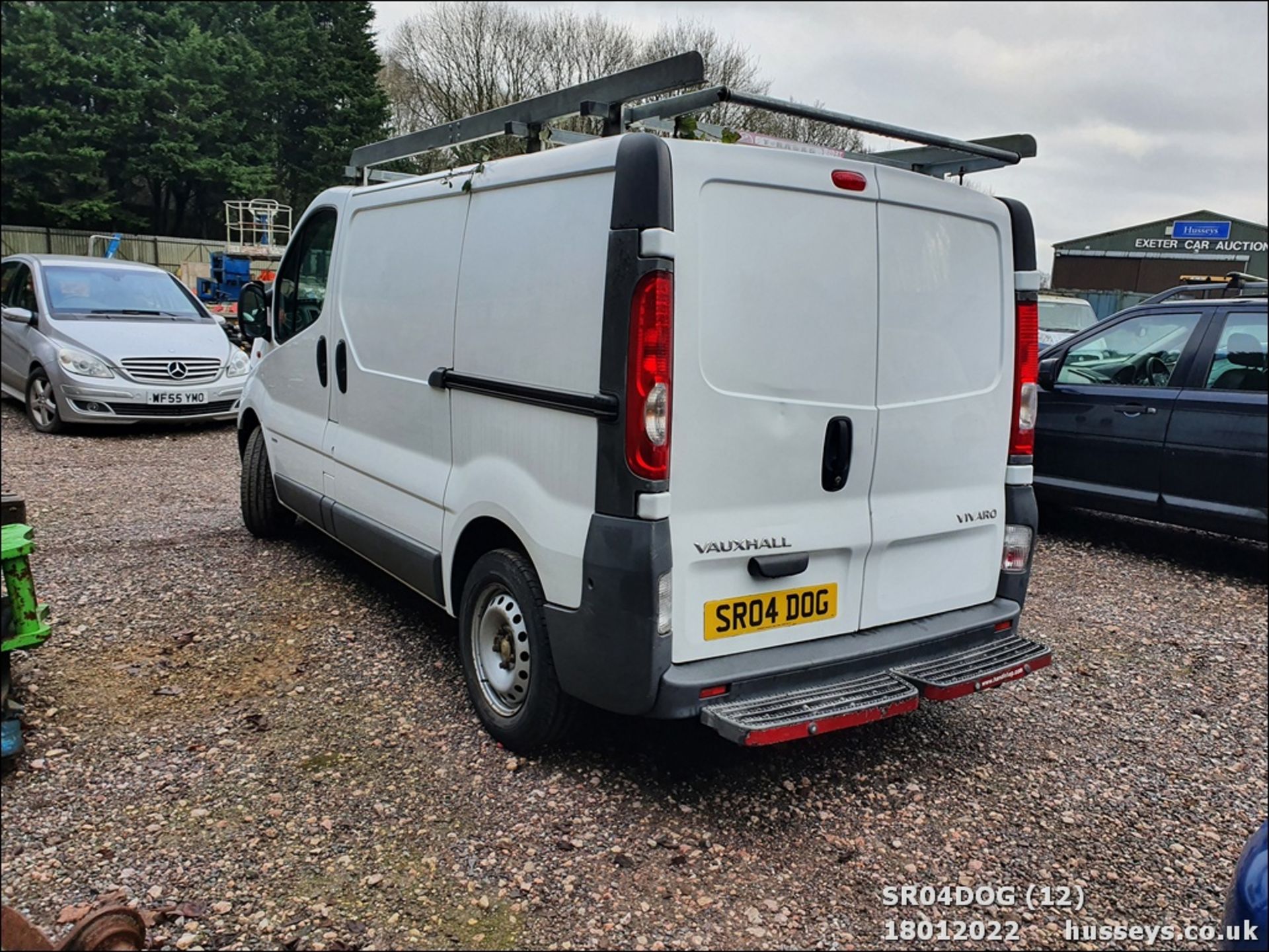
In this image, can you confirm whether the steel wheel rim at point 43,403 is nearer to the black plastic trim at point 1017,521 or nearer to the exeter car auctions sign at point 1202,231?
the black plastic trim at point 1017,521

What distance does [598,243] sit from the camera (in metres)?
2.72

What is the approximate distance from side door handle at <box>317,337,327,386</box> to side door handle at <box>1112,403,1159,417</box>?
4972mm

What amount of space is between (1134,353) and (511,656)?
4.89 m

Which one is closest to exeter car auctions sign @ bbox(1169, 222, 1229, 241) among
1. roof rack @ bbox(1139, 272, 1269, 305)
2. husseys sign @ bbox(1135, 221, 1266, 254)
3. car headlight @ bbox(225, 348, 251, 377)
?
husseys sign @ bbox(1135, 221, 1266, 254)

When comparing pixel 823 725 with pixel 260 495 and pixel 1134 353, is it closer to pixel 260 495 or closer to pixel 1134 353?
pixel 260 495

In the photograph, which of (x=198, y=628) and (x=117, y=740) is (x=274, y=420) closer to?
(x=198, y=628)

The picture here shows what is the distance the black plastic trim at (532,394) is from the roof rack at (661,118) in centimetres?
87

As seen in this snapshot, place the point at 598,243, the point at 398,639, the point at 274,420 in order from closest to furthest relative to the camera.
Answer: the point at 598,243, the point at 398,639, the point at 274,420

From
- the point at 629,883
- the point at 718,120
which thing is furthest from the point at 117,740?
the point at 718,120

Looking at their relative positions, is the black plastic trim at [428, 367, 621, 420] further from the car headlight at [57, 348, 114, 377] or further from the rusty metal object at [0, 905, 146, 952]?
the car headlight at [57, 348, 114, 377]

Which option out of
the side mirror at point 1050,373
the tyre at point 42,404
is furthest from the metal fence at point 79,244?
the side mirror at point 1050,373

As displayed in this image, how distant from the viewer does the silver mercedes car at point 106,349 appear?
349 inches

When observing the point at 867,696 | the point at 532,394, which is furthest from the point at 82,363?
the point at 867,696

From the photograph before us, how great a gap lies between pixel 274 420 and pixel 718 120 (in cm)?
328
